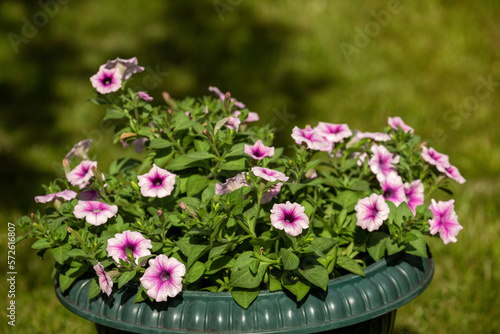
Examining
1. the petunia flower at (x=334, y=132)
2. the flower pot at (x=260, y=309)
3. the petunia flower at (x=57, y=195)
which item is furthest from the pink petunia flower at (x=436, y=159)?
the petunia flower at (x=57, y=195)

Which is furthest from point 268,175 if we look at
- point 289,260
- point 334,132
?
point 334,132

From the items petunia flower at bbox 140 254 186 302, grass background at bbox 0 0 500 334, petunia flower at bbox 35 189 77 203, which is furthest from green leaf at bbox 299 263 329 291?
grass background at bbox 0 0 500 334

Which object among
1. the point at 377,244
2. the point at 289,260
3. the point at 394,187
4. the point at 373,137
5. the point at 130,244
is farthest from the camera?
the point at 373,137

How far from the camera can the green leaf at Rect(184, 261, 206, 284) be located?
1696mm

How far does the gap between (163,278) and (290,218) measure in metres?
0.37

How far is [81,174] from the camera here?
2010mm

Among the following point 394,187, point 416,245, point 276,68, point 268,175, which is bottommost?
point 416,245

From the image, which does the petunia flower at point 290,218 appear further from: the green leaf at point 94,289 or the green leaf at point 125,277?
the green leaf at point 94,289

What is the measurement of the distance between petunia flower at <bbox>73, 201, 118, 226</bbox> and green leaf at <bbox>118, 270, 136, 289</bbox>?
0.62ft

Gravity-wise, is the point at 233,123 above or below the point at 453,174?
above

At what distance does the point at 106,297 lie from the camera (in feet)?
5.64

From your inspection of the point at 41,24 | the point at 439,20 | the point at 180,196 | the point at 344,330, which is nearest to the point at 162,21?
the point at 41,24

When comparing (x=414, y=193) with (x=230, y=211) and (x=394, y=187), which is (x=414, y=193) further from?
(x=230, y=211)

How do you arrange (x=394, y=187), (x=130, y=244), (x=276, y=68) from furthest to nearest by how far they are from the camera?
(x=276, y=68) → (x=394, y=187) → (x=130, y=244)
